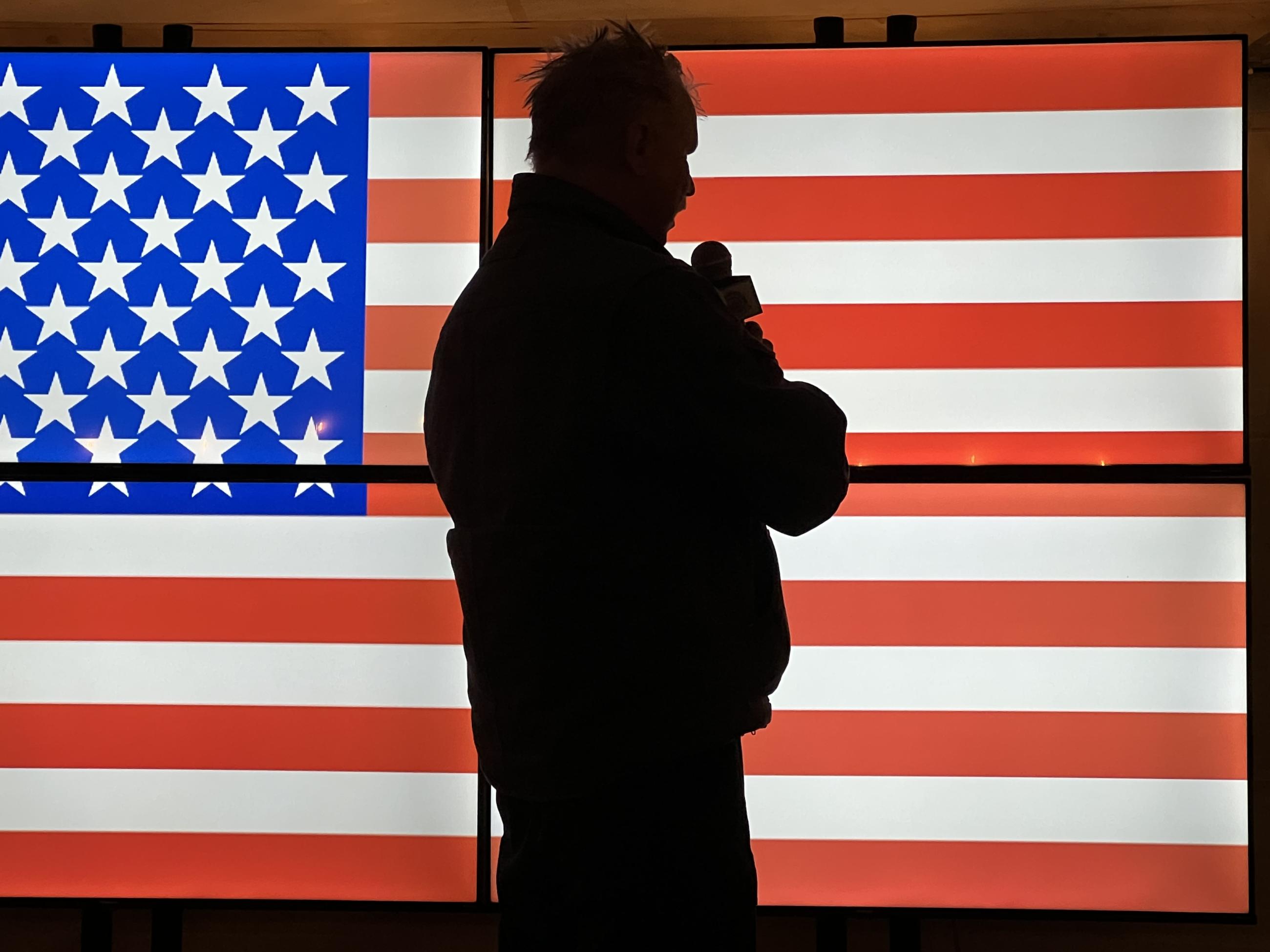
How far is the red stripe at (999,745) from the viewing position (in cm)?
185

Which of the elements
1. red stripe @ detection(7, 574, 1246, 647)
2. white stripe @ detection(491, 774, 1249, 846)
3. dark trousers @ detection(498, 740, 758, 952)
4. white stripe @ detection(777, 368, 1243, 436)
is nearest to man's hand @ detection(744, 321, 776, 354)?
dark trousers @ detection(498, 740, 758, 952)

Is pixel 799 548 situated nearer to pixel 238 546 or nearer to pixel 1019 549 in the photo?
pixel 1019 549

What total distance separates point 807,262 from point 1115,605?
0.83 meters

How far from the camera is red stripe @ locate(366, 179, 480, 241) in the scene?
190 cm

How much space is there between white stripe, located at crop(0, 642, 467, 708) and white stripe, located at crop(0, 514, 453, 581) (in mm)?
118

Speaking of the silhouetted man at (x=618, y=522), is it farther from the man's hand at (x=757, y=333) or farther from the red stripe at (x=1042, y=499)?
the red stripe at (x=1042, y=499)

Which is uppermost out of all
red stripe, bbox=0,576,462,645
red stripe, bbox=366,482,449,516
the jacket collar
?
the jacket collar

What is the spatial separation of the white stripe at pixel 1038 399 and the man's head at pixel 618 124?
77 cm

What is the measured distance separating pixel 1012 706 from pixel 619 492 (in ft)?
3.76

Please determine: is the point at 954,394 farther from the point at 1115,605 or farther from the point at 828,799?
the point at 828,799

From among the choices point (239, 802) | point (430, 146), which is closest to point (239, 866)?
point (239, 802)

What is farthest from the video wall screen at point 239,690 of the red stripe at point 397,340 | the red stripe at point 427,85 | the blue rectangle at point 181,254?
the red stripe at point 427,85

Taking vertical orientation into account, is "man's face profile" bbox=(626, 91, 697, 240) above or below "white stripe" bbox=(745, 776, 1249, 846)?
above

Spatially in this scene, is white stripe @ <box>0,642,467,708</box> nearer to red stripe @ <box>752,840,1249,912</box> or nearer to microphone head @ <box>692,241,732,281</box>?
red stripe @ <box>752,840,1249,912</box>
